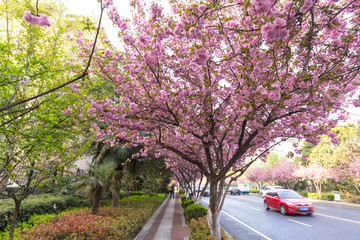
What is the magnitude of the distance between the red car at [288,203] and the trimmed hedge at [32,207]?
13.0 metres

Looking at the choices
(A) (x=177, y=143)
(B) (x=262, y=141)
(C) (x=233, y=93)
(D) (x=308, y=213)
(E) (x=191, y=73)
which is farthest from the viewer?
(D) (x=308, y=213)

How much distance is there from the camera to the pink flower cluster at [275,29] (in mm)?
2125

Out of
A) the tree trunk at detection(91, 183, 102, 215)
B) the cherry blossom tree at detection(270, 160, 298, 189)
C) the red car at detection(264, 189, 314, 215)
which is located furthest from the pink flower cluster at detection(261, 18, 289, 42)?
the cherry blossom tree at detection(270, 160, 298, 189)

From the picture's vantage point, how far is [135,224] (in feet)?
25.2

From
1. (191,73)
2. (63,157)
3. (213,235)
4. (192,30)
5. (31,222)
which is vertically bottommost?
(31,222)

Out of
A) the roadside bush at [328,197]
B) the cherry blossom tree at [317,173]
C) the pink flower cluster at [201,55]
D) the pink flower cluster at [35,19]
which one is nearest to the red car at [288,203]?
the pink flower cluster at [201,55]

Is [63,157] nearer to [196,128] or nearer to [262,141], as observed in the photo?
[196,128]

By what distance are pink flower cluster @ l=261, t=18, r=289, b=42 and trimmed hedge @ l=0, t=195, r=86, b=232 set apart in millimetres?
8861

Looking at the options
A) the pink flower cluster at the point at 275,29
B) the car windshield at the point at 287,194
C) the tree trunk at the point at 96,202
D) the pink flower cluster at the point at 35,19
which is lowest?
the tree trunk at the point at 96,202

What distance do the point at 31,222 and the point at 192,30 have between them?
9.14m

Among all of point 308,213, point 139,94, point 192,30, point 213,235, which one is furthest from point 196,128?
point 308,213

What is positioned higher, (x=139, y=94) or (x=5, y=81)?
(x=139, y=94)

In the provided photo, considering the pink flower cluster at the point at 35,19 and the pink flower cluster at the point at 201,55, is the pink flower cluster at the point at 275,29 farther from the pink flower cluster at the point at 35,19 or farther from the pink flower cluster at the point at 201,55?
the pink flower cluster at the point at 35,19

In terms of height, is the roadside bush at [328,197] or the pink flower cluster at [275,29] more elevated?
the pink flower cluster at [275,29]
